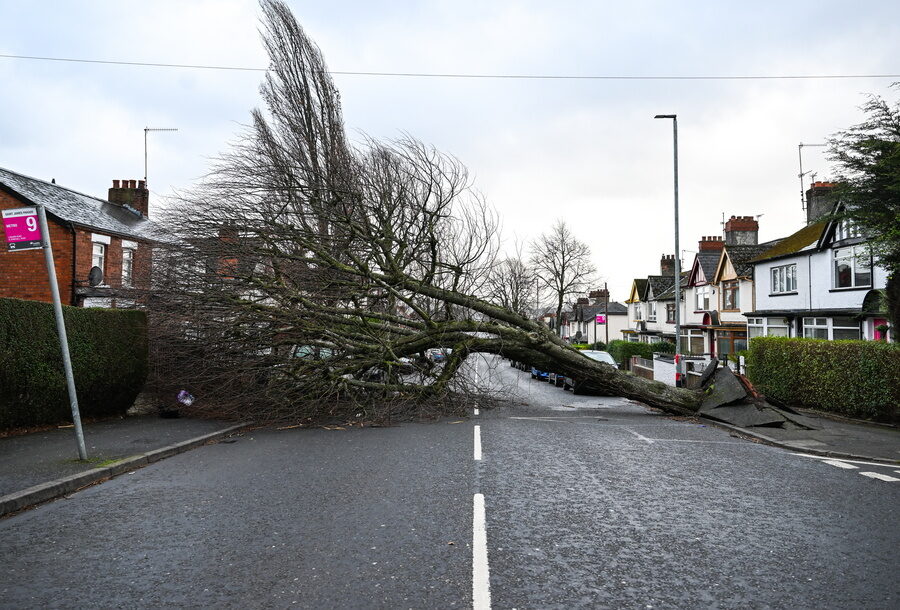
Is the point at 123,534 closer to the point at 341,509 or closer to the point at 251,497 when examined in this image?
the point at 251,497

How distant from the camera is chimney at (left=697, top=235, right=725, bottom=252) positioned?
136 feet

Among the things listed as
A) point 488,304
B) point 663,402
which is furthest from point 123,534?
point 663,402

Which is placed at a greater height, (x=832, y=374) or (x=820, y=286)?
(x=820, y=286)

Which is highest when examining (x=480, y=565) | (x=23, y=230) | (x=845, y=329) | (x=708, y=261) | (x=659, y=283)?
(x=708, y=261)

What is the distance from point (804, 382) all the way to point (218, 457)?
47.6 ft

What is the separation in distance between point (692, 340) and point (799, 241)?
1842 cm

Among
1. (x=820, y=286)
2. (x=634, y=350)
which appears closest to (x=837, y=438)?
(x=820, y=286)

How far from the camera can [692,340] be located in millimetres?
44688

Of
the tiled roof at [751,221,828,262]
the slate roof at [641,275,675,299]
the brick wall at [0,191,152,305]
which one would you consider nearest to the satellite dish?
the brick wall at [0,191,152,305]

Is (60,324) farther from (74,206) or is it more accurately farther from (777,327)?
(777,327)

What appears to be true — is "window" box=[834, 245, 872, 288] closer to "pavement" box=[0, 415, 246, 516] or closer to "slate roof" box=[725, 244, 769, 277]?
"slate roof" box=[725, 244, 769, 277]

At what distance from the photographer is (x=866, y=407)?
13.2m

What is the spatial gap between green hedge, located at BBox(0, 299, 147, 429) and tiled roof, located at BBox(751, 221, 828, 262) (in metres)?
25.7

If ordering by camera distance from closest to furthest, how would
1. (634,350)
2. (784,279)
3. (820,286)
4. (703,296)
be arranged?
(820,286), (784,279), (634,350), (703,296)
